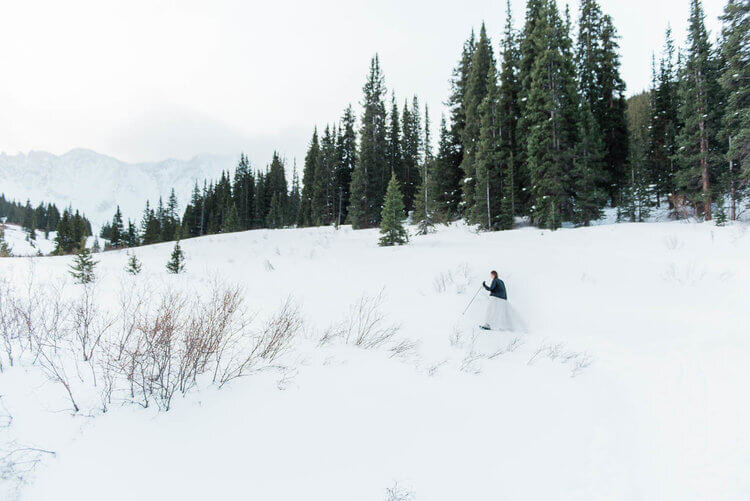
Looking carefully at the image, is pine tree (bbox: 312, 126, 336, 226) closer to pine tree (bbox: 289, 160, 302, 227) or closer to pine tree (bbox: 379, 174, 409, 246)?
pine tree (bbox: 289, 160, 302, 227)

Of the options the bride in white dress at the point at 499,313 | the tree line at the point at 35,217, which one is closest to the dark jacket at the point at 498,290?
the bride in white dress at the point at 499,313

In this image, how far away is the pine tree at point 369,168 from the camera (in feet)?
97.6

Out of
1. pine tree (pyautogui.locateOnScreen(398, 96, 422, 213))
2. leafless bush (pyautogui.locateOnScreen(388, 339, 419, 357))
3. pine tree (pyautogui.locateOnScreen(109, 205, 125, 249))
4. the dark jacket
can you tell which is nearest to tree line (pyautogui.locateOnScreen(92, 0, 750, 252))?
pine tree (pyautogui.locateOnScreen(398, 96, 422, 213))

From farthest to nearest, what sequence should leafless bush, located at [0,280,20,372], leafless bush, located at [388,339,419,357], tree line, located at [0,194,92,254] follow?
1. tree line, located at [0,194,92,254]
2. leafless bush, located at [388,339,419,357]
3. leafless bush, located at [0,280,20,372]

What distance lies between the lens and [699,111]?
1855cm

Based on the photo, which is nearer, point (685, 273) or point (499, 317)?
point (499, 317)

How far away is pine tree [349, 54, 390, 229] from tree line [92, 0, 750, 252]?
108 millimetres

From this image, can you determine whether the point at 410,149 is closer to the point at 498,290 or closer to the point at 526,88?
the point at 526,88

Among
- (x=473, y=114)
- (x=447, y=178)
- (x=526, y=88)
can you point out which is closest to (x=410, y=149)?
(x=447, y=178)

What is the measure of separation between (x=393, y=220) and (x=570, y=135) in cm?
1339

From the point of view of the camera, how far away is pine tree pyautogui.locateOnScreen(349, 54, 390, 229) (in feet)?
97.6

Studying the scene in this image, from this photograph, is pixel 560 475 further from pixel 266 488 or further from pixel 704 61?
pixel 704 61

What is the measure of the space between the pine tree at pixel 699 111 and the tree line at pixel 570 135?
0.06 m

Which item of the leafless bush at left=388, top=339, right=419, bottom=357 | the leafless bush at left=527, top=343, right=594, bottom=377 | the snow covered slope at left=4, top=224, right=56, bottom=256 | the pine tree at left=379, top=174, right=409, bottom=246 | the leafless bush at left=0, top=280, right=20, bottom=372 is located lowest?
the leafless bush at left=527, top=343, right=594, bottom=377
